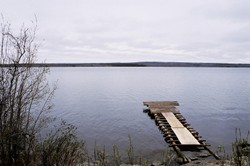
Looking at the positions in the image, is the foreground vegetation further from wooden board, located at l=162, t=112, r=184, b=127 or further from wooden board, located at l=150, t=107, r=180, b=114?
wooden board, located at l=150, t=107, r=180, b=114

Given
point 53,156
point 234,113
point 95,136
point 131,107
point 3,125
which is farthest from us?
point 131,107

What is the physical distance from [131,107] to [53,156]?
2438 centimetres

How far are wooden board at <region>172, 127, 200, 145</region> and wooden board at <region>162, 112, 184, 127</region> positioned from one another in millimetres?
1351

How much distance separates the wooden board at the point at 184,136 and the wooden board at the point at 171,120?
1351 mm

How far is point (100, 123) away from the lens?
22.7m

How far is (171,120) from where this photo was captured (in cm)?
2117

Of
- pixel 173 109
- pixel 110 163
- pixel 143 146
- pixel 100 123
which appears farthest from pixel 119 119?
pixel 110 163

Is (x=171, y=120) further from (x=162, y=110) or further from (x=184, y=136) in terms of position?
(x=162, y=110)

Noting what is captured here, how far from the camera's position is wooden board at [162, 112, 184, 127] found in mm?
19500

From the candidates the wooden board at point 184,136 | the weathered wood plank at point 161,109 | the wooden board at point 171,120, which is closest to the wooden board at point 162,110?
the weathered wood plank at point 161,109

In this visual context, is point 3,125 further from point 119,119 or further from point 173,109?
point 173,109

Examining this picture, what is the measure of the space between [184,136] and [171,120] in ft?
16.4

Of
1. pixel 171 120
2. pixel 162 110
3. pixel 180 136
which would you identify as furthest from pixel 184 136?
pixel 162 110

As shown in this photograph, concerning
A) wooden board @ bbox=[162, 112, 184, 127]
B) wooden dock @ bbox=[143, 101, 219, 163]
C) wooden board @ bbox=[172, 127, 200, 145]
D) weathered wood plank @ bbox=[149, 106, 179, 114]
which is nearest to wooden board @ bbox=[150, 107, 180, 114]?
weathered wood plank @ bbox=[149, 106, 179, 114]
